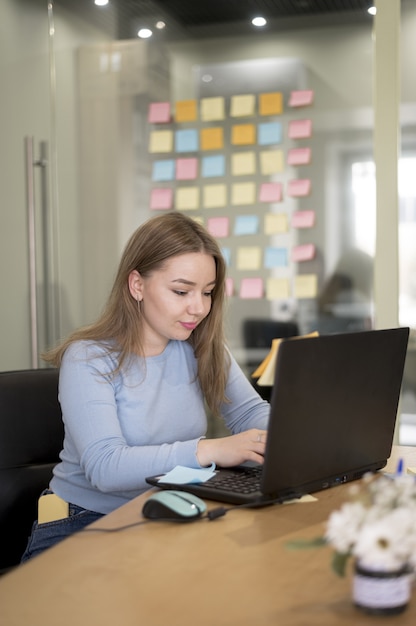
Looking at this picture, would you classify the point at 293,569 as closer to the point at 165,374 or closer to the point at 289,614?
the point at 289,614

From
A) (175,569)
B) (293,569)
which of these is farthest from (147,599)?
(293,569)

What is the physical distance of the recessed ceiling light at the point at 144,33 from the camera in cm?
365

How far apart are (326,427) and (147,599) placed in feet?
1.73

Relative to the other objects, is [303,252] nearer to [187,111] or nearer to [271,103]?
[271,103]

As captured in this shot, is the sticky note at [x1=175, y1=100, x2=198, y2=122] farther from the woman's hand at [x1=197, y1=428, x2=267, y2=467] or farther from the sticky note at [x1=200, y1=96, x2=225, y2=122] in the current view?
the woman's hand at [x1=197, y1=428, x2=267, y2=467]

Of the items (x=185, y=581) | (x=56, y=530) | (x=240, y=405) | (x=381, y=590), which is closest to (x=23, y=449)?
(x=56, y=530)

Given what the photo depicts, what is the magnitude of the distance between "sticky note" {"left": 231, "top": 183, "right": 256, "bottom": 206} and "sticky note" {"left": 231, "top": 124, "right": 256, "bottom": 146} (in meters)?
0.17

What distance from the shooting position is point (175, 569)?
1.15 metres

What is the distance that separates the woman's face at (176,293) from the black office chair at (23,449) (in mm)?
309

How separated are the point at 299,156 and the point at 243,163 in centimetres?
23

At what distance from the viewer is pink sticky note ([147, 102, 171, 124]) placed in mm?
3646

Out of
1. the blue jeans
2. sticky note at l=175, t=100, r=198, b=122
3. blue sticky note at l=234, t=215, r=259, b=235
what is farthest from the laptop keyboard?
sticky note at l=175, t=100, r=198, b=122

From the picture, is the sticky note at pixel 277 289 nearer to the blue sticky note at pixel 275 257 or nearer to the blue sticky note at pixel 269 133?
the blue sticky note at pixel 275 257

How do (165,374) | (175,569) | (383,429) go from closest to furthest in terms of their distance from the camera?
(175,569) → (383,429) → (165,374)
